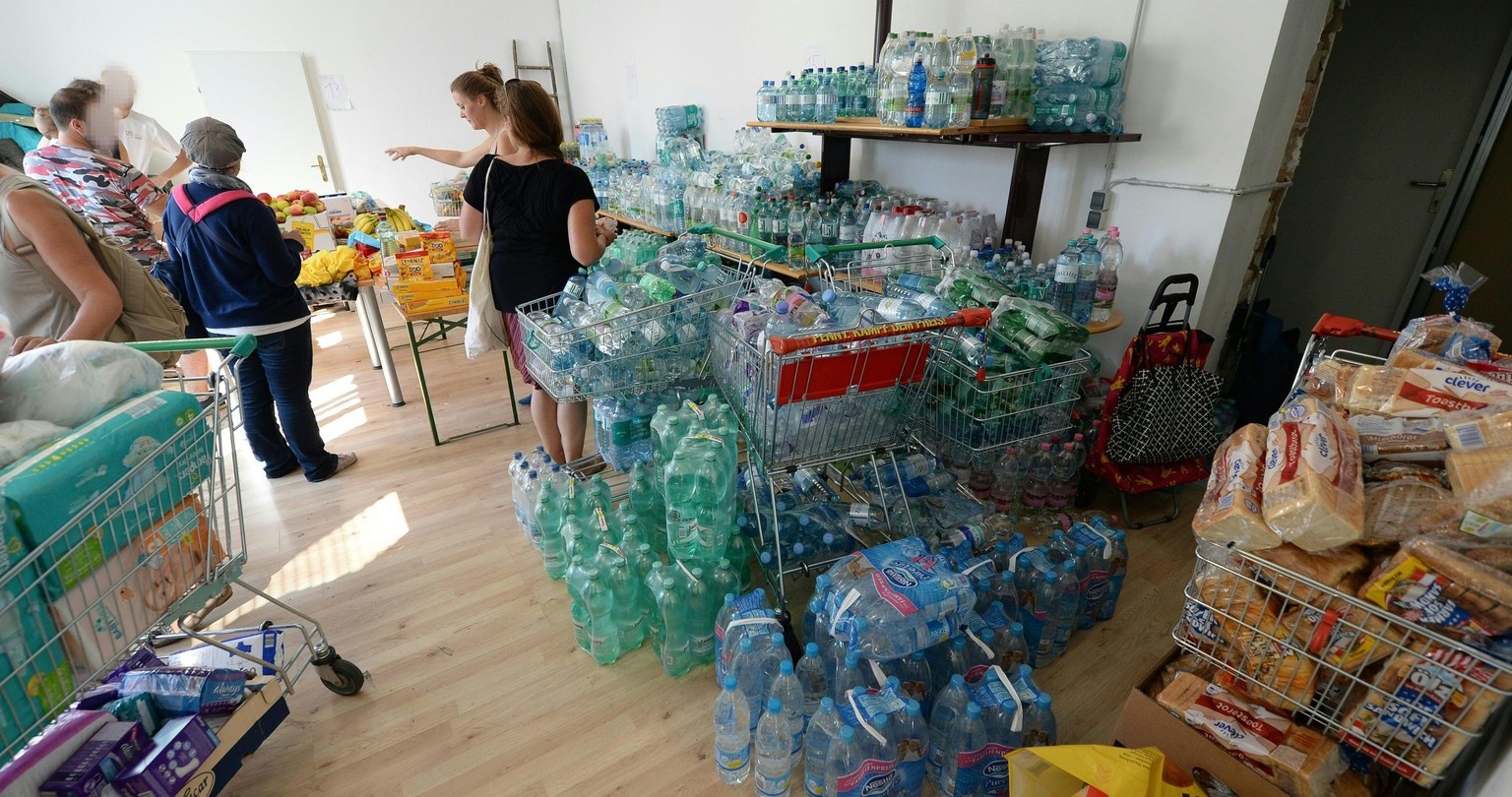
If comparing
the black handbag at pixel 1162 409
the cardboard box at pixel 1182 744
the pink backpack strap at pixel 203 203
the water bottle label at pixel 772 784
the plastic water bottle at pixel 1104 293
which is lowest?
the water bottle label at pixel 772 784

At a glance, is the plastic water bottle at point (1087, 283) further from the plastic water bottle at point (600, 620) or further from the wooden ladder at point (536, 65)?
the wooden ladder at point (536, 65)

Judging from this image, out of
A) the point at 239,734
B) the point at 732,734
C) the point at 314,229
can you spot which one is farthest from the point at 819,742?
the point at 314,229

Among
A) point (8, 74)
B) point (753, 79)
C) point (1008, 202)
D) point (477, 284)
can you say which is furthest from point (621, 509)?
point (8, 74)

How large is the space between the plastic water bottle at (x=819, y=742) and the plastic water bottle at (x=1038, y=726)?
50 cm

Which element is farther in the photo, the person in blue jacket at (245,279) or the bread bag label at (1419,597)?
the person in blue jacket at (245,279)

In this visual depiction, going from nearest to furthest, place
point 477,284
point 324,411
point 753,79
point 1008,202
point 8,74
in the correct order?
point 477,284
point 1008,202
point 324,411
point 753,79
point 8,74

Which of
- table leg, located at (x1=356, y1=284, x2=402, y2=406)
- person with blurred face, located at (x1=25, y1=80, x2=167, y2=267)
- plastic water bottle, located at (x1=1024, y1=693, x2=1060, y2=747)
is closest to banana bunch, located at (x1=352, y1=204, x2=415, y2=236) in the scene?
table leg, located at (x1=356, y1=284, x2=402, y2=406)

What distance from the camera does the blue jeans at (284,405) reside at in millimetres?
3168

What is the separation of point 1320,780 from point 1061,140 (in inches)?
97.9

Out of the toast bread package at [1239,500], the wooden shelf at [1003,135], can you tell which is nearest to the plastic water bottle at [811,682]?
the toast bread package at [1239,500]

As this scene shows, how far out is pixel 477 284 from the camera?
299 centimetres

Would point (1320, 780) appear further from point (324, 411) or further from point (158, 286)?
point (324, 411)

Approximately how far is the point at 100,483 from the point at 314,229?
144 inches

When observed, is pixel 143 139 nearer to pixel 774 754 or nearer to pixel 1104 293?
pixel 774 754
